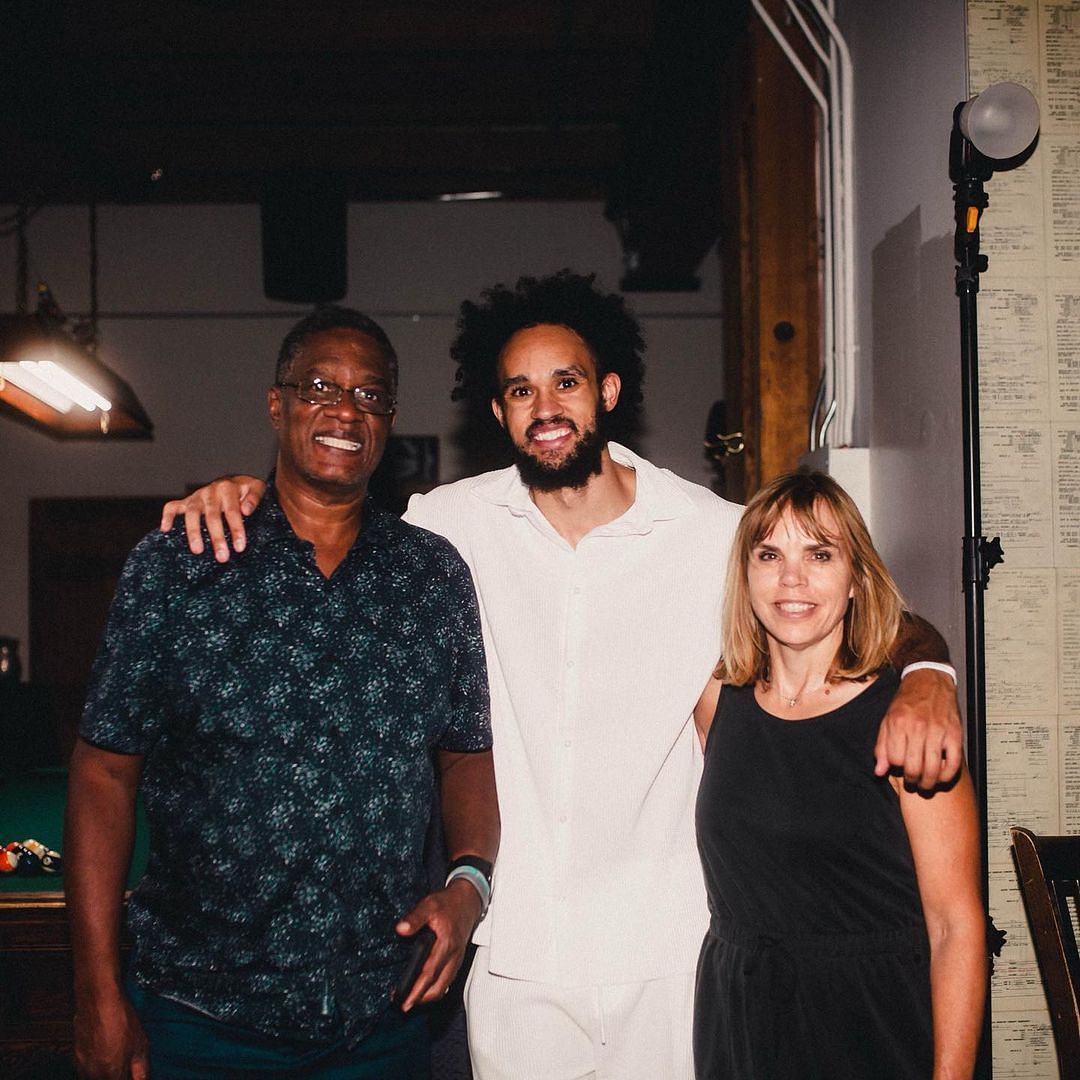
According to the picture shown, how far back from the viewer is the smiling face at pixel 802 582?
72.6 inches

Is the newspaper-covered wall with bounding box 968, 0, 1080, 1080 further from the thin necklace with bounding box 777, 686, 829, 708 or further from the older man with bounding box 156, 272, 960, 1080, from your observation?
the thin necklace with bounding box 777, 686, 829, 708

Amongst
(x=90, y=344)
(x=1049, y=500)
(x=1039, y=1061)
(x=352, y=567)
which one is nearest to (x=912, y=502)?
(x=1049, y=500)

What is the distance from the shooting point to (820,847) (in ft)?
5.64

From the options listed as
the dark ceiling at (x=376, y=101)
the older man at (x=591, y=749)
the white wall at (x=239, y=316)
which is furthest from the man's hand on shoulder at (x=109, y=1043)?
the white wall at (x=239, y=316)

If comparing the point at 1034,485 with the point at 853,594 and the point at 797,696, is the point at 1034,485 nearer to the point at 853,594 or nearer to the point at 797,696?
the point at 853,594

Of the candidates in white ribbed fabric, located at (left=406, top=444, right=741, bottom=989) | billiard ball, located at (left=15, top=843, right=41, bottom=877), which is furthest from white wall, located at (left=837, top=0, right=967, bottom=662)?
billiard ball, located at (left=15, top=843, right=41, bottom=877)

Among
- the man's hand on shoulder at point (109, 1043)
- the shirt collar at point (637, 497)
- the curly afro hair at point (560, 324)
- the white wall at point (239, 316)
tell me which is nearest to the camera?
the man's hand on shoulder at point (109, 1043)

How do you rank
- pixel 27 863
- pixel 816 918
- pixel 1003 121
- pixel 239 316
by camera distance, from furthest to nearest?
pixel 239 316
pixel 27 863
pixel 1003 121
pixel 816 918

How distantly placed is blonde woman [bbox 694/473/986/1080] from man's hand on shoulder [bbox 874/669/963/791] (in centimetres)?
9

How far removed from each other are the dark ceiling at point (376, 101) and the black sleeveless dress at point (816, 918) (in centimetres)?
284

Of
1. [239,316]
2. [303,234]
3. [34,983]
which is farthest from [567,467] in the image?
[239,316]

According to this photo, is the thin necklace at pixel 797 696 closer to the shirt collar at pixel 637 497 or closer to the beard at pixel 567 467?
the shirt collar at pixel 637 497

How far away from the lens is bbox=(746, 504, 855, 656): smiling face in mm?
1845

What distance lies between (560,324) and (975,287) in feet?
3.04
